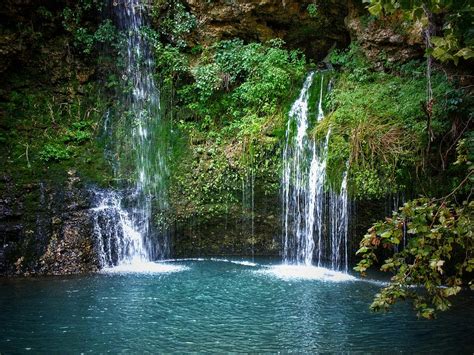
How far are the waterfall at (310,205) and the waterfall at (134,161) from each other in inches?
111

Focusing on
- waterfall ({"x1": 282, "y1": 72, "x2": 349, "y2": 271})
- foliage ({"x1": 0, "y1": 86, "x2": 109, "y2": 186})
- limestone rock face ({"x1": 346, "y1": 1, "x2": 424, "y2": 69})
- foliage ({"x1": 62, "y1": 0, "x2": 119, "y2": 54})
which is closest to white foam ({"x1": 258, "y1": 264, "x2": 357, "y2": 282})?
waterfall ({"x1": 282, "y1": 72, "x2": 349, "y2": 271})

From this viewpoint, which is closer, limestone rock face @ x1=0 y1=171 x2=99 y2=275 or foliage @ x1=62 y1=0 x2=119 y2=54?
limestone rock face @ x1=0 y1=171 x2=99 y2=275

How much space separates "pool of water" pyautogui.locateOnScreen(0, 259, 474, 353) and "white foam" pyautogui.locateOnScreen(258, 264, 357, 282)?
37mm

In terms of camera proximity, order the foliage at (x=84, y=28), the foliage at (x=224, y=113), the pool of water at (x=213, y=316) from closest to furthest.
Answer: the pool of water at (x=213, y=316), the foliage at (x=224, y=113), the foliage at (x=84, y=28)

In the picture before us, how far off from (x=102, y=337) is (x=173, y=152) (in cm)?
592

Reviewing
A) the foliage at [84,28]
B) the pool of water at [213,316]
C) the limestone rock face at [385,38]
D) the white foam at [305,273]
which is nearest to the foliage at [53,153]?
the foliage at [84,28]

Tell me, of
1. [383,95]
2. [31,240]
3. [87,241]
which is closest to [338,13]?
[383,95]

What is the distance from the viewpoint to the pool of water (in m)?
5.14

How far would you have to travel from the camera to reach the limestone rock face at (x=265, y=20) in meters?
11.3

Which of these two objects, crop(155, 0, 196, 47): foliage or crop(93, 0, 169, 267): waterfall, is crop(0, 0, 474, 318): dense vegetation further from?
crop(93, 0, 169, 267): waterfall

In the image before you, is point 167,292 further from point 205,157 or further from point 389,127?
point 389,127

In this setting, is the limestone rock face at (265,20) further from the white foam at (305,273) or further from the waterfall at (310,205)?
the white foam at (305,273)

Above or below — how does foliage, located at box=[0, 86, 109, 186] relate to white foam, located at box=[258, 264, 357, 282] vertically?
above

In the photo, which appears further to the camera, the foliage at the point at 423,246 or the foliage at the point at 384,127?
the foliage at the point at 384,127
